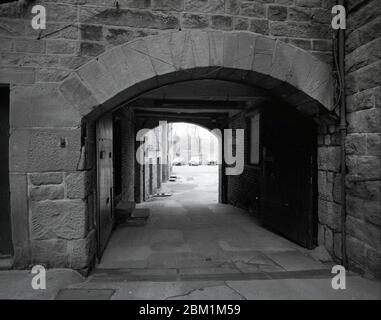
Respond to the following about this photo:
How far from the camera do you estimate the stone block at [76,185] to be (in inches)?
115

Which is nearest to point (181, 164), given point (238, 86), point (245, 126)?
point (245, 126)

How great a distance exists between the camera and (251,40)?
10.2 feet

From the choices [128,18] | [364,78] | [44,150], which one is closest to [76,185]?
[44,150]

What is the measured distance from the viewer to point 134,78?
2.97 m

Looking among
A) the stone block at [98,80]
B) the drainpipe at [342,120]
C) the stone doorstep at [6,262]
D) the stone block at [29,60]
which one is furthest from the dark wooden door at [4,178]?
the drainpipe at [342,120]

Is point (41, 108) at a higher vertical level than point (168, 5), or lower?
lower

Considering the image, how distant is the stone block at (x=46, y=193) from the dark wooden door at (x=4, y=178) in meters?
0.40

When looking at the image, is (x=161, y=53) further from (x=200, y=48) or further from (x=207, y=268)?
(x=207, y=268)

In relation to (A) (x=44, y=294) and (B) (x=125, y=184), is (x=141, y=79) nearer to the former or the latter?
(A) (x=44, y=294)

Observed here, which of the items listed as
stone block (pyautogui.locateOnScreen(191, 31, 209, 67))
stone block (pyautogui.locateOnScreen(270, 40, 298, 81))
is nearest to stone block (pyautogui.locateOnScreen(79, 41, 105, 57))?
stone block (pyautogui.locateOnScreen(191, 31, 209, 67))

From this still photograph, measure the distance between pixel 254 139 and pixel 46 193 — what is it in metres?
5.35

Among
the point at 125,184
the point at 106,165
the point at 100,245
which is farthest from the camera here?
the point at 125,184

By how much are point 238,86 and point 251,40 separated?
195 cm

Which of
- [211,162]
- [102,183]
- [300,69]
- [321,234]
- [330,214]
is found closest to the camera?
[300,69]
